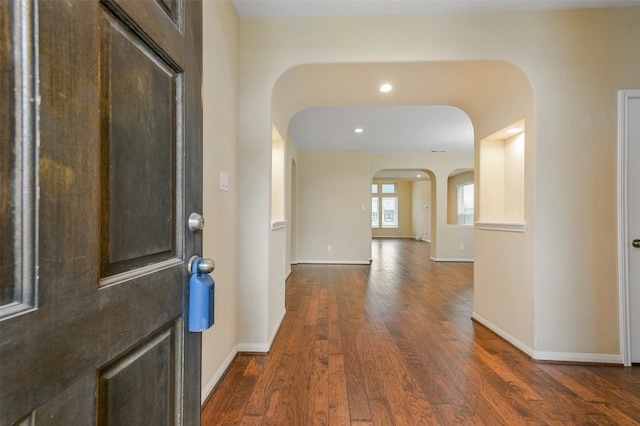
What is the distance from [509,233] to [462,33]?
1.53 metres

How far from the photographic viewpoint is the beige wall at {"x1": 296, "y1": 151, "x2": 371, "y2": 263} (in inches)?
239

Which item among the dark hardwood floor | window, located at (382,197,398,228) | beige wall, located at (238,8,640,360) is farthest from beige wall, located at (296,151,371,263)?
window, located at (382,197,398,228)

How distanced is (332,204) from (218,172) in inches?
174

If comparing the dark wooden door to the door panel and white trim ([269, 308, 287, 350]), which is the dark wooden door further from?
white trim ([269, 308, 287, 350])

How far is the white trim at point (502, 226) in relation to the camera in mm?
2135

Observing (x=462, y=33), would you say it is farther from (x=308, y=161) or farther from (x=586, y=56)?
(x=308, y=161)

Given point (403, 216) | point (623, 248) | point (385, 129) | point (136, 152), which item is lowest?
point (623, 248)

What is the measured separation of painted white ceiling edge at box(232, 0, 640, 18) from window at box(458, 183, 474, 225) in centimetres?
753

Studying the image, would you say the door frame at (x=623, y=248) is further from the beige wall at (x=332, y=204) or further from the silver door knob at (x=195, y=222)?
the beige wall at (x=332, y=204)

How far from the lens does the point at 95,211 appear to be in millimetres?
488

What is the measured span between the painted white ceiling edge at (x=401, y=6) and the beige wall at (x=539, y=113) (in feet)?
0.15

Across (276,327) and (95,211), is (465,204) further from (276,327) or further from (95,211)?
(95,211)

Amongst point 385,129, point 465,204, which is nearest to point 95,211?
point 385,129

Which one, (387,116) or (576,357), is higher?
(387,116)
